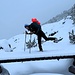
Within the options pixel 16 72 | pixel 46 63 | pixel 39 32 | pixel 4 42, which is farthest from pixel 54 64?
pixel 4 42

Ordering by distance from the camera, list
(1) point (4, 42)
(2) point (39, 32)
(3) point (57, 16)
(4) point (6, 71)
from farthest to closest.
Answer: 1. (3) point (57, 16)
2. (1) point (4, 42)
3. (2) point (39, 32)
4. (4) point (6, 71)

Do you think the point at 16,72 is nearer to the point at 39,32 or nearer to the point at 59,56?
the point at 59,56

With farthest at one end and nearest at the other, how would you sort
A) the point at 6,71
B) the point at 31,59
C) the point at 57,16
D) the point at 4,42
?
the point at 57,16
the point at 4,42
the point at 31,59
the point at 6,71

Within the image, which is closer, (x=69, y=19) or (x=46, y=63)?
(x=46, y=63)

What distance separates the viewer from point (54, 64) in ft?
34.3

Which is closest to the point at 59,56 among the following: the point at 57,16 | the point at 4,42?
the point at 4,42

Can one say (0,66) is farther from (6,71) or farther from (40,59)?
(40,59)

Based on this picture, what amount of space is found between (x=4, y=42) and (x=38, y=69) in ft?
64.7

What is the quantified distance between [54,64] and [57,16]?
124 m

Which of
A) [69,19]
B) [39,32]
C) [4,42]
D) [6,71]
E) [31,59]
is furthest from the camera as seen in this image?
[69,19]

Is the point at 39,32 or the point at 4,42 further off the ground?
the point at 39,32

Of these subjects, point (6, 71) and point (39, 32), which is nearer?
point (6, 71)

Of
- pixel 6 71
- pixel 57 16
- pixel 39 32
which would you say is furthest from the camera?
pixel 57 16

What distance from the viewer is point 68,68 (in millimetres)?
10359
